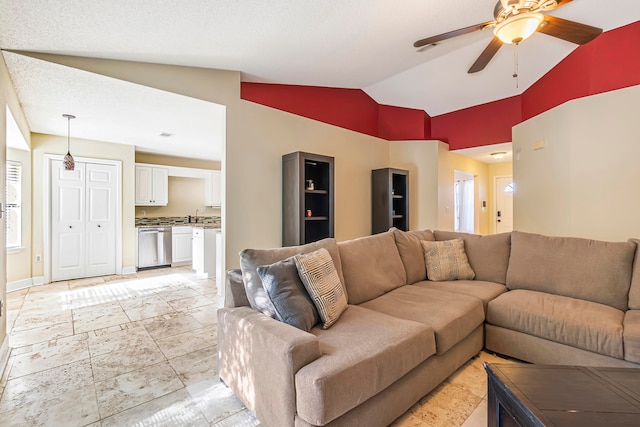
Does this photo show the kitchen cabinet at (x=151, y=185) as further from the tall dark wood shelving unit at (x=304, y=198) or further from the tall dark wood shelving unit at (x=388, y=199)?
the tall dark wood shelving unit at (x=388, y=199)

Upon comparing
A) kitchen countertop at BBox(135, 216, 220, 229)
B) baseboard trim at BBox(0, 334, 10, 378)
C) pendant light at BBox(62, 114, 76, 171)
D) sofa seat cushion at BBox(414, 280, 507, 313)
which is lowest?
baseboard trim at BBox(0, 334, 10, 378)

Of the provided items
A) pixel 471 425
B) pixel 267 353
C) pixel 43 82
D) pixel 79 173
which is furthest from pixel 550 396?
pixel 79 173

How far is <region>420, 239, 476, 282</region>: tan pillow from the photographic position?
2803mm

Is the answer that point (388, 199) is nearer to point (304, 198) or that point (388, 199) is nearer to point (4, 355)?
point (304, 198)

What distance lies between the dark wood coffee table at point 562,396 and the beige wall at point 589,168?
9.21 ft

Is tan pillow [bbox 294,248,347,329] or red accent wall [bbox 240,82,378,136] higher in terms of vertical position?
red accent wall [bbox 240,82,378,136]

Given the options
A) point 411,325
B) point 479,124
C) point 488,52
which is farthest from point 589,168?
point 411,325

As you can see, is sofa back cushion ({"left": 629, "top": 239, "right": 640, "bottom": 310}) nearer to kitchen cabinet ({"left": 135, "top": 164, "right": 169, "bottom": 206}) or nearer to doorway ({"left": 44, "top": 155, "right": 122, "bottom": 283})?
doorway ({"left": 44, "top": 155, "right": 122, "bottom": 283})

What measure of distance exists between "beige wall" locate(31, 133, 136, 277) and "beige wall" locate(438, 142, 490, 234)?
18.7ft

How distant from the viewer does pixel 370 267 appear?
239cm

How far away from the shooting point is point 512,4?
188 centimetres

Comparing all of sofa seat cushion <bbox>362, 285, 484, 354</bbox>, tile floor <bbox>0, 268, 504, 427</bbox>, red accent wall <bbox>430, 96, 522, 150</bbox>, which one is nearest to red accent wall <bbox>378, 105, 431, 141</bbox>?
red accent wall <bbox>430, 96, 522, 150</bbox>

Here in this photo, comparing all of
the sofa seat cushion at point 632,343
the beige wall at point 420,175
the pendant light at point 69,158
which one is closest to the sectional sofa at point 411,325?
the sofa seat cushion at point 632,343

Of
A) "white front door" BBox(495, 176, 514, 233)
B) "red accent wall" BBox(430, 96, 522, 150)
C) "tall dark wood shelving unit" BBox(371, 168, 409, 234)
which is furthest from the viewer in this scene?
"white front door" BBox(495, 176, 514, 233)
